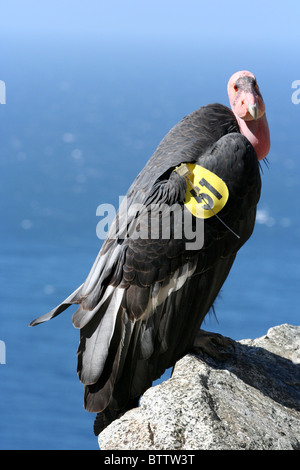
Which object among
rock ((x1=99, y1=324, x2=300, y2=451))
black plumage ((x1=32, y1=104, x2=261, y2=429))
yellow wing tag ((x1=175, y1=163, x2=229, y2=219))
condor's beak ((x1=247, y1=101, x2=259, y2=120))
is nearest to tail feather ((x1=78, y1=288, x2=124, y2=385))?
black plumage ((x1=32, y1=104, x2=261, y2=429))

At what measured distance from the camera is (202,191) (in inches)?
168

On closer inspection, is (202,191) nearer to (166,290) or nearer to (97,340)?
(166,290)

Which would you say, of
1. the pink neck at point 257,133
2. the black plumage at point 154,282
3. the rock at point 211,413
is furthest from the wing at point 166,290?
the pink neck at point 257,133

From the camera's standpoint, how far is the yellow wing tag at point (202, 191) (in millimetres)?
4273

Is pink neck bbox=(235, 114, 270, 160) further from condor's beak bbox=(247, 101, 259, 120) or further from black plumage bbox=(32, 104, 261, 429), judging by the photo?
black plumage bbox=(32, 104, 261, 429)

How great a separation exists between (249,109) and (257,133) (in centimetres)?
24

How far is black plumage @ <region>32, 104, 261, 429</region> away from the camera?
416cm

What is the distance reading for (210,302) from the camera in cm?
453

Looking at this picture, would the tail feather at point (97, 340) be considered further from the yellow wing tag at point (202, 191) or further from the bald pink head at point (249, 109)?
the bald pink head at point (249, 109)

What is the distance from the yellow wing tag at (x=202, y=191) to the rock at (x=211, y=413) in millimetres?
825

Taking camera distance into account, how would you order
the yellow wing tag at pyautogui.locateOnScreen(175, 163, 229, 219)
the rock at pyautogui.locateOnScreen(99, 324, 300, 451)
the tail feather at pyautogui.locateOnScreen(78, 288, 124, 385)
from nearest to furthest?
the rock at pyautogui.locateOnScreen(99, 324, 300, 451), the tail feather at pyautogui.locateOnScreen(78, 288, 124, 385), the yellow wing tag at pyautogui.locateOnScreen(175, 163, 229, 219)
